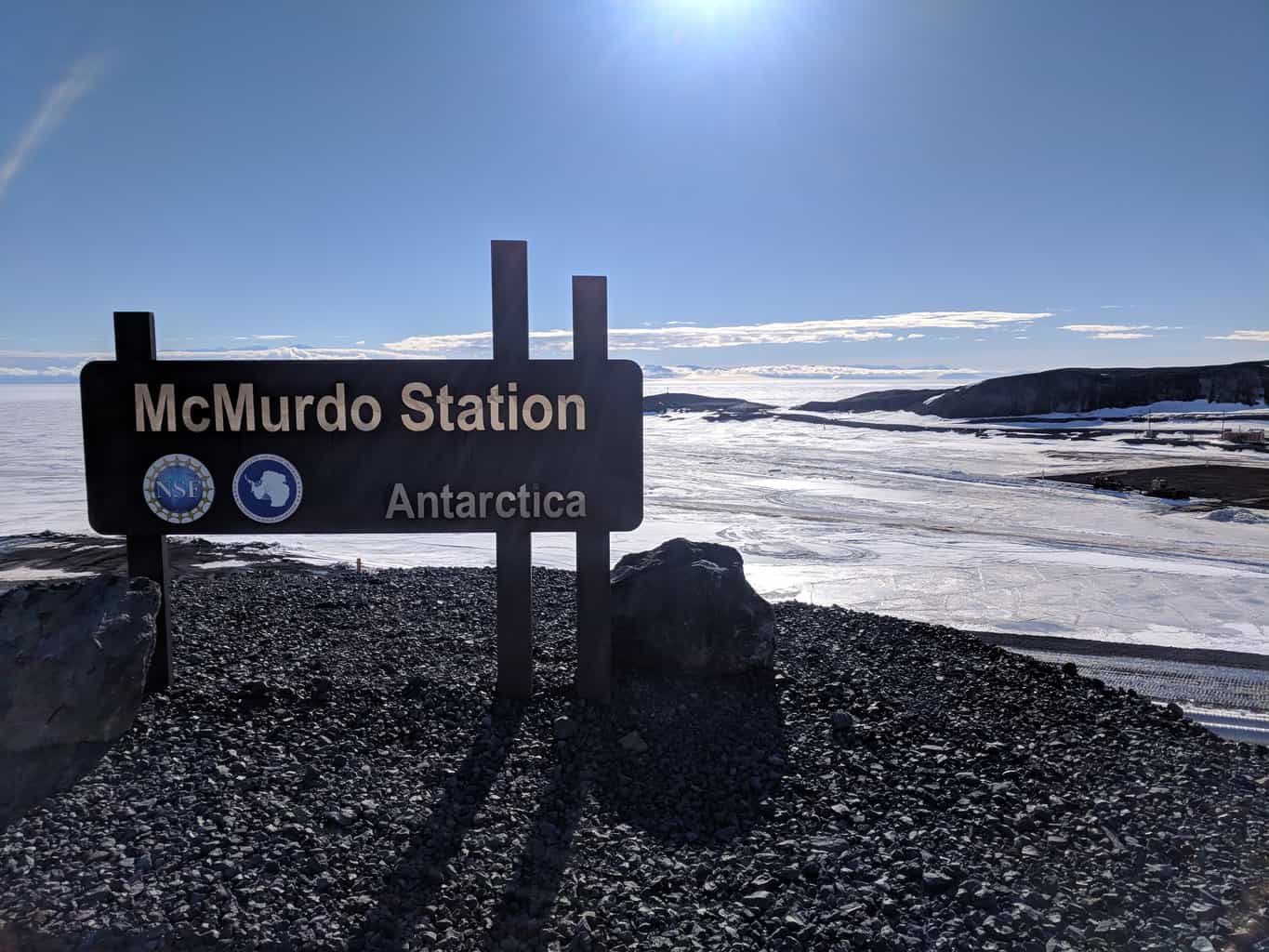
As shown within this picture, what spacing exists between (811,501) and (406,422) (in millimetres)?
18705

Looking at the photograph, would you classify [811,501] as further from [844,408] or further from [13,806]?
[844,408]

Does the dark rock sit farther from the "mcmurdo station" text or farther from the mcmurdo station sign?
the "mcmurdo station" text

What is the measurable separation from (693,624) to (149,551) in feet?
15.4

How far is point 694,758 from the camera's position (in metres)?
5.79

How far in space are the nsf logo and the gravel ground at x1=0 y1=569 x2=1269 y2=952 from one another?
4.89ft

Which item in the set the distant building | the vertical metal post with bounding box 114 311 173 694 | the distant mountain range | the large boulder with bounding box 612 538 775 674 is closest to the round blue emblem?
the vertical metal post with bounding box 114 311 173 694

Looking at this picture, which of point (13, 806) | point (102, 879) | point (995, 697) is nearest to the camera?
point (102, 879)

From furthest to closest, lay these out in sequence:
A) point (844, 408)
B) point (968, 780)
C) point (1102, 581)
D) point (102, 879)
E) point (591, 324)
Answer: point (844, 408) → point (1102, 581) → point (591, 324) → point (968, 780) → point (102, 879)

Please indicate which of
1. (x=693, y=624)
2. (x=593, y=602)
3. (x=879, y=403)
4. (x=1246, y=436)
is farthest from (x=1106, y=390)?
(x=593, y=602)

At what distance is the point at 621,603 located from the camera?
732cm

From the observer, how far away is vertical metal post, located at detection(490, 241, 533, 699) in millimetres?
6582

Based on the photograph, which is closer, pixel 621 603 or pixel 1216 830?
pixel 1216 830

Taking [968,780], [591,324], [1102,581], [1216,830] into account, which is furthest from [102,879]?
[1102,581]

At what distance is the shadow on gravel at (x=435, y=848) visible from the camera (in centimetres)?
391
